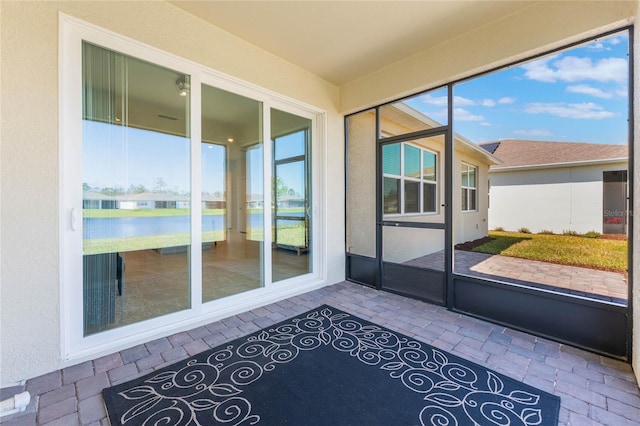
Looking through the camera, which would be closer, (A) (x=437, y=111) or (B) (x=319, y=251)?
(A) (x=437, y=111)

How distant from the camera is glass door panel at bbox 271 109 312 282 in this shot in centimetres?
384

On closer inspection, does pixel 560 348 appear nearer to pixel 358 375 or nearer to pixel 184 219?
pixel 358 375

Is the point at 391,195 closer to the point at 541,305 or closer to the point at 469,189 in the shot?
the point at 541,305

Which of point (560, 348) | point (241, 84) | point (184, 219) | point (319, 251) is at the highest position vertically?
point (241, 84)

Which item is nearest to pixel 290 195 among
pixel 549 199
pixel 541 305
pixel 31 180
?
pixel 31 180

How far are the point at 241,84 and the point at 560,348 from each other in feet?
14.6

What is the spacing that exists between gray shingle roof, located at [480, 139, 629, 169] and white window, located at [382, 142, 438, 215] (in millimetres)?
1793

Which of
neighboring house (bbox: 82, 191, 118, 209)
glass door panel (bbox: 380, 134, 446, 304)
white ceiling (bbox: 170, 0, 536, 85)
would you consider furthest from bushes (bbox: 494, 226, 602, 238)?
neighboring house (bbox: 82, 191, 118, 209)

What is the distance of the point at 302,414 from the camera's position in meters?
1.62

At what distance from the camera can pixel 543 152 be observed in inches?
188

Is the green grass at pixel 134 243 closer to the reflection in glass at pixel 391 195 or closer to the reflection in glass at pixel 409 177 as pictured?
the reflection in glass at pixel 391 195

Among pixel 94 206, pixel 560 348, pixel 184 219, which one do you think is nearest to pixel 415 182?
pixel 560 348

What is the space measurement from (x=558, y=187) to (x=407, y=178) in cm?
324

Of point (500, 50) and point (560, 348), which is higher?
point (500, 50)
